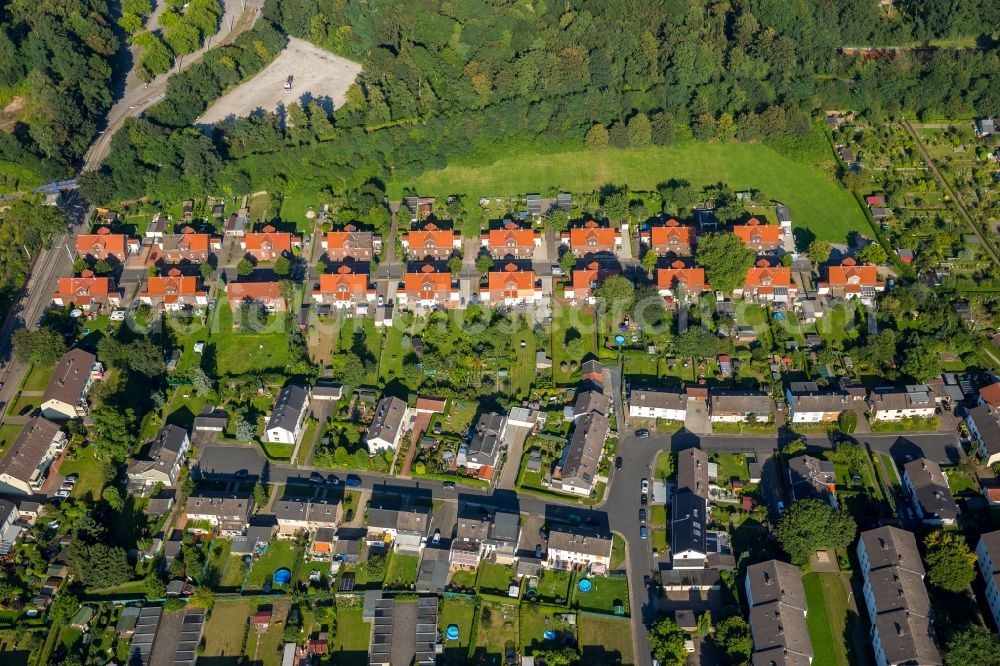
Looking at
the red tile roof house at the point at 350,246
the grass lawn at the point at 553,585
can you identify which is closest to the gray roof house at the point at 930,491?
the grass lawn at the point at 553,585

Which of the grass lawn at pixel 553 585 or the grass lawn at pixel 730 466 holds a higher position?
the grass lawn at pixel 730 466

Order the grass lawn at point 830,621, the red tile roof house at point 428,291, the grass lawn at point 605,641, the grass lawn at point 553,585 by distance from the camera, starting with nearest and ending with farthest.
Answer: the grass lawn at point 830,621, the grass lawn at point 605,641, the grass lawn at point 553,585, the red tile roof house at point 428,291

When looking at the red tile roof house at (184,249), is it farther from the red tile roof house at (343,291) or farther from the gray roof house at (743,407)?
the gray roof house at (743,407)

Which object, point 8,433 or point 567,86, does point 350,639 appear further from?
point 567,86

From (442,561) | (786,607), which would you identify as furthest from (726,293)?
(442,561)

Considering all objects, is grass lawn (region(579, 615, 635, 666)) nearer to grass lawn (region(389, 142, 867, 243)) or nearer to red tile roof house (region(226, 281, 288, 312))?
red tile roof house (region(226, 281, 288, 312))

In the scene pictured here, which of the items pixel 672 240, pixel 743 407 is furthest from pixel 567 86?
pixel 743 407
